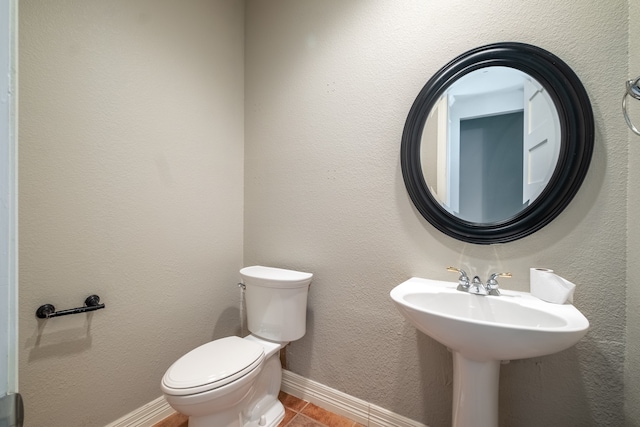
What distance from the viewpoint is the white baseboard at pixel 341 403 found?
1233 millimetres

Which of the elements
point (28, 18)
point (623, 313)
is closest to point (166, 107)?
point (28, 18)

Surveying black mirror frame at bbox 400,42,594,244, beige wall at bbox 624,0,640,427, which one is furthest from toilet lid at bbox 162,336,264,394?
beige wall at bbox 624,0,640,427

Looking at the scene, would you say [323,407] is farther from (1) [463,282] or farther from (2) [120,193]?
(2) [120,193]

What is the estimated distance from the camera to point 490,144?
1.08m

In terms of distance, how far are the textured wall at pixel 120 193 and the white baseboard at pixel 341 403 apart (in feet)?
1.88

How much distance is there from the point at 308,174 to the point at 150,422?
1.57 m

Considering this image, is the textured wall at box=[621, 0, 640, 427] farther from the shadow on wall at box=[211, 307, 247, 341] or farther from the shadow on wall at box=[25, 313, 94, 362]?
the shadow on wall at box=[25, 313, 94, 362]

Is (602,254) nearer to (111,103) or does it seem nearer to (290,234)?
(290,234)

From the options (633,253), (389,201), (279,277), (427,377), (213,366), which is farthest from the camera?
(279,277)

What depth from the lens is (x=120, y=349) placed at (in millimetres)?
1188

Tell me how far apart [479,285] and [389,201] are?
20.9 inches

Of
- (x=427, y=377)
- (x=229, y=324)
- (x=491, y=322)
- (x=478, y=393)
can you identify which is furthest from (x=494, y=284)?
(x=229, y=324)

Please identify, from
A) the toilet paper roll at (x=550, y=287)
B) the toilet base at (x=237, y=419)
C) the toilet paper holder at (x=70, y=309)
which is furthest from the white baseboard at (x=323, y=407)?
the toilet paper roll at (x=550, y=287)

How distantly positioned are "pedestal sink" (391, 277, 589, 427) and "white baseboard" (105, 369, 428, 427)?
1.45ft
